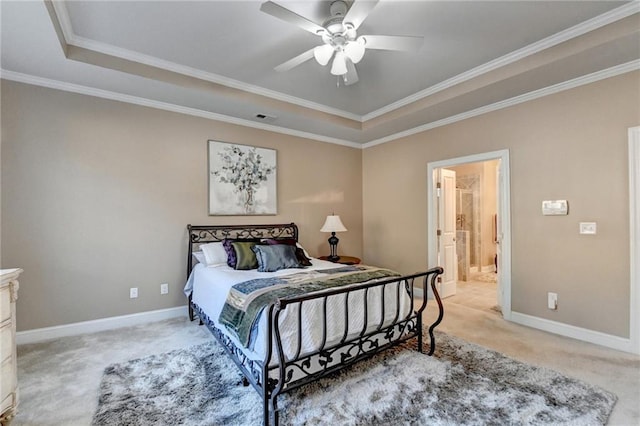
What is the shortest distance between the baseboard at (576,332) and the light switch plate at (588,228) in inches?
39.9

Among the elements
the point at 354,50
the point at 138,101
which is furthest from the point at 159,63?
the point at 354,50

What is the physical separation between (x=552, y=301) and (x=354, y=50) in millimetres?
3422

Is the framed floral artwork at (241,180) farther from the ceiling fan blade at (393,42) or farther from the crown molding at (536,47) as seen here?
the ceiling fan blade at (393,42)

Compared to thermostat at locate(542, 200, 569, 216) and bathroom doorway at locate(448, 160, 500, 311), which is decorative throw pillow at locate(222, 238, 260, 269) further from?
bathroom doorway at locate(448, 160, 500, 311)

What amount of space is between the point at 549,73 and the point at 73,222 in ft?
17.3

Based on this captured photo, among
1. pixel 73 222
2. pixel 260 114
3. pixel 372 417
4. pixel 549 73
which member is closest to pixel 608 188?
pixel 549 73

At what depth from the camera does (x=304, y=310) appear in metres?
2.00

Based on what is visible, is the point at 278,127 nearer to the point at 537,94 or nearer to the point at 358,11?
the point at 358,11

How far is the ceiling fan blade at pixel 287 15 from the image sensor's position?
5.85 ft

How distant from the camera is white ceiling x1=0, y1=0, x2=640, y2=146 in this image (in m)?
2.28

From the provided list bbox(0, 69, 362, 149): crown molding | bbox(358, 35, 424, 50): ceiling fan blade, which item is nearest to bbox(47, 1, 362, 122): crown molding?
bbox(0, 69, 362, 149): crown molding

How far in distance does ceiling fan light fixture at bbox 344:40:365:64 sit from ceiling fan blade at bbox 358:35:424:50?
5 centimetres

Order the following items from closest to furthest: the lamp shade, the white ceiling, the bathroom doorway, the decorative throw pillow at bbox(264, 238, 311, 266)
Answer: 1. the white ceiling
2. the decorative throw pillow at bbox(264, 238, 311, 266)
3. the lamp shade
4. the bathroom doorway

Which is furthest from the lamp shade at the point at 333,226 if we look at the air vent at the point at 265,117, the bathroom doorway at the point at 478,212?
the bathroom doorway at the point at 478,212
